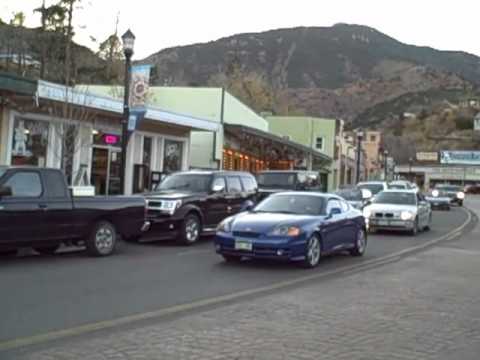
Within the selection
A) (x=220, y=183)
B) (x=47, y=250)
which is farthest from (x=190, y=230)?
(x=47, y=250)

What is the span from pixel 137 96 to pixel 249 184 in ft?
13.3

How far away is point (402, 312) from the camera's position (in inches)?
367

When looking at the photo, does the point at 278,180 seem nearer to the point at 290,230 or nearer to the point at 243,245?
the point at 290,230

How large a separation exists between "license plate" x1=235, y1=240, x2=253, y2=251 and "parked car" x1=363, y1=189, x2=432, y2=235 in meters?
11.0

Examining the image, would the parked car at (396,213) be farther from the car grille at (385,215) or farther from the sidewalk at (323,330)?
the sidewalk at (323,330)

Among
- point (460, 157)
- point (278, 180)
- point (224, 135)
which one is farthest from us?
point (460, 157)

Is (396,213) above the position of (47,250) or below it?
above

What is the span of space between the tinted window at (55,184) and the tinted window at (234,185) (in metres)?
6.50

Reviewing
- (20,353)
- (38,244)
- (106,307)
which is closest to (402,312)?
(106,307)

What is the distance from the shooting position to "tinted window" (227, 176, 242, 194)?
19641 mm

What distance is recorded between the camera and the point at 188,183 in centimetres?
1883

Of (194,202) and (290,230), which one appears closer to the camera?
(290,230)

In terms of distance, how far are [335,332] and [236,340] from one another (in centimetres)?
123

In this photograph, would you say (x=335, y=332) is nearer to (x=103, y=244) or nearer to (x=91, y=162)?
(x=103, y=244)
